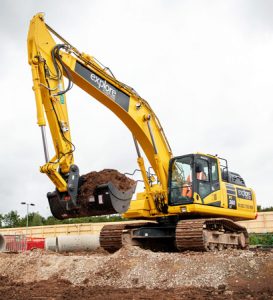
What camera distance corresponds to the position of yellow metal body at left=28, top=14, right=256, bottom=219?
9.88 metres

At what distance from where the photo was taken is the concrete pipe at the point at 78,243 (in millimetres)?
19719

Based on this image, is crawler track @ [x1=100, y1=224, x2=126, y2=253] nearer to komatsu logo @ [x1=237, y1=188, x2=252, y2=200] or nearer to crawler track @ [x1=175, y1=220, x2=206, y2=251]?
crawler track @ [x1=175, y1=220, x2=206, y2=251]

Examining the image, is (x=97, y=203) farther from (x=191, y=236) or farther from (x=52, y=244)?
(x=52, y=244)

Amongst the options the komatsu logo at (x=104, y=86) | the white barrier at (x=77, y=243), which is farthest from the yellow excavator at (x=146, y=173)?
the white barrier at (x=77, y=243)

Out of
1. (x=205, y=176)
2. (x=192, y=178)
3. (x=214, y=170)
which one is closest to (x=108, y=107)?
(x=192, y=178)

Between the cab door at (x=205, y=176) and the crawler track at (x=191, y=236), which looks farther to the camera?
the cab door at (x=205, y=176)

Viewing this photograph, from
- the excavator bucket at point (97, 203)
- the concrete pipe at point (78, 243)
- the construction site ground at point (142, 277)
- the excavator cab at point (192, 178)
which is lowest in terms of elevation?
the construction site ground at point (142, 277)

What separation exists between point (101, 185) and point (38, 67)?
3.11m

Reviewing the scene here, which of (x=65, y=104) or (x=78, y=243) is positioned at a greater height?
(x=65, y=104)

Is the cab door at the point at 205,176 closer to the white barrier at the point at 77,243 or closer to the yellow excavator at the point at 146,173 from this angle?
the yellow excavator at the point at 146,173

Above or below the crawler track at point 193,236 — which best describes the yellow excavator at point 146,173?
above

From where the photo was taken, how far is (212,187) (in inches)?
513

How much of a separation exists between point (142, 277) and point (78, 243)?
10.3 m

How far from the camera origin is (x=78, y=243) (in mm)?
19875
